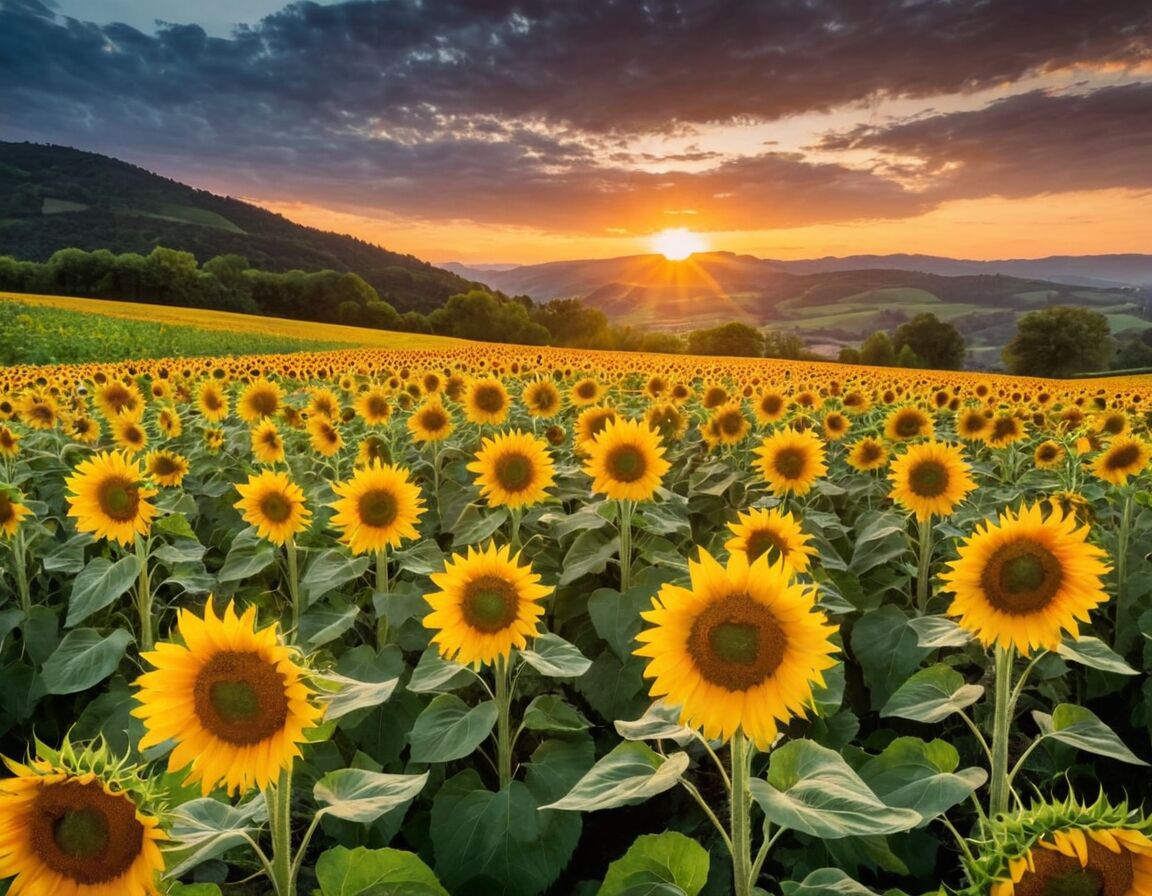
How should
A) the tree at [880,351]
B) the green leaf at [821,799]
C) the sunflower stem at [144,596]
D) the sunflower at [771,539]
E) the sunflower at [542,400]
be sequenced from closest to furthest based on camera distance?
1. the green leaf at [821,799]
2. the sunflower at [771,539]
3. the sunflower stem at [144,596]
4. the sunflower at [542,400]
5. the tree at [880,351]

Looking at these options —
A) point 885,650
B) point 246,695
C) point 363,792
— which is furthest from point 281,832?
point 885,650

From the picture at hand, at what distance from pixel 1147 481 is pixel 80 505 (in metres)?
6.89

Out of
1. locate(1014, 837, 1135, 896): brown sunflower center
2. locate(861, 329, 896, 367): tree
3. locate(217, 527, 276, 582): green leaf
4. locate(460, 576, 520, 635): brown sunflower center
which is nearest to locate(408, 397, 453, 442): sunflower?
locate(217, 527, 276, 582): green leaf

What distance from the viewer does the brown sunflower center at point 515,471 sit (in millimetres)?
4445

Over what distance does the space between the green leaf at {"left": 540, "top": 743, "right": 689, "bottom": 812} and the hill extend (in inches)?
3475

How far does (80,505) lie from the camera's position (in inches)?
163

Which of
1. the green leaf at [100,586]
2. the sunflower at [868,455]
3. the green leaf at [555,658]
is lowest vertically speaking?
the green leaf at [100,586]

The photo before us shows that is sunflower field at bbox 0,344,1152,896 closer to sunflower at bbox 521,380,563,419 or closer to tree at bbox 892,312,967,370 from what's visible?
sunflower at bbox 521,380,563,419

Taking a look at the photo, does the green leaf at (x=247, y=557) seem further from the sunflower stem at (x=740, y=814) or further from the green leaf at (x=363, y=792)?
the sunflower stem at (x=740, y=814)

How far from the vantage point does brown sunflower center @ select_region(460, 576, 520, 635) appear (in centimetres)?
289

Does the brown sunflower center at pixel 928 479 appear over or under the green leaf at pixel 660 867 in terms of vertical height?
over

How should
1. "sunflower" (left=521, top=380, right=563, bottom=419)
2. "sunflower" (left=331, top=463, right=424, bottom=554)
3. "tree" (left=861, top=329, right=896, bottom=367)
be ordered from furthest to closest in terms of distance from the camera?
1. "tree" (left=861, top=329, right=896, bottom=367)
2. "sunflower" (left=521, top=380, right=563, bottom=419)
3. "sunflower" (left=331, top=463, right=424, bottom=554)

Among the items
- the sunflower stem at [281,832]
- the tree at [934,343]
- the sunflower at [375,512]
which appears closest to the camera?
the sunflower stem at [281,832]

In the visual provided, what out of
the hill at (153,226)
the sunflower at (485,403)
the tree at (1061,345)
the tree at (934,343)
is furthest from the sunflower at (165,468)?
the tree at (934,343)
